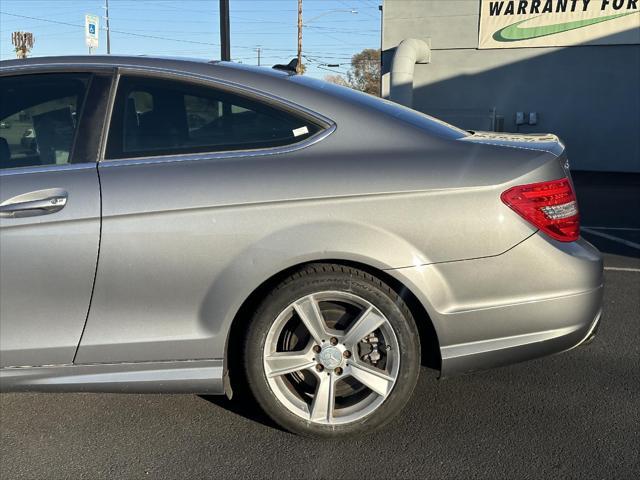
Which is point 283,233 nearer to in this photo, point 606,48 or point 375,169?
point 375,169

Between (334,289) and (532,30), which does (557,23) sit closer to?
(532,30)

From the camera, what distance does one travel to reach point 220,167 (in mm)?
2596

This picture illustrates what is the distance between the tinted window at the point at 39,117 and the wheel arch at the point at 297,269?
988mm

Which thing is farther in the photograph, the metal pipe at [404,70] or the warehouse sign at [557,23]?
the metal pipe at [404,70]

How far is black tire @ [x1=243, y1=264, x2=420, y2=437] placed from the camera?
2592 mm

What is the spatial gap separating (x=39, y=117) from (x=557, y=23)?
15678 millimetres

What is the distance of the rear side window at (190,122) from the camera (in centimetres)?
268

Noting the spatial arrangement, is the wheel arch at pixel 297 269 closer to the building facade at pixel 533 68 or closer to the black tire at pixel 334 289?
the black tire at pixel 334 289

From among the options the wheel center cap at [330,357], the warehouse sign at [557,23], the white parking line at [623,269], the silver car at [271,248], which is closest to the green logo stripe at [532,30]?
the warehouse sign at [557,23]

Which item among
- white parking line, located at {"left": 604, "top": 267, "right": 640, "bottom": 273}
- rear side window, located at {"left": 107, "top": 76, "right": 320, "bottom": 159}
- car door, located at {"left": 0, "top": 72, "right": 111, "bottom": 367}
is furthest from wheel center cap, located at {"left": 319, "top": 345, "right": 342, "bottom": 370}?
white parking line, located at {"left": 604, "top": 267, "right": 640, "bottom": 273}

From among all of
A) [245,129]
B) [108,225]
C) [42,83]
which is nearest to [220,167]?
[245,129]

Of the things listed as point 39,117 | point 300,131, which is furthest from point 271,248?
point 39,117

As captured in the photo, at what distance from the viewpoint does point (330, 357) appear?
2.71 meters

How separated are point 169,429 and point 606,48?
15974 millimetres
